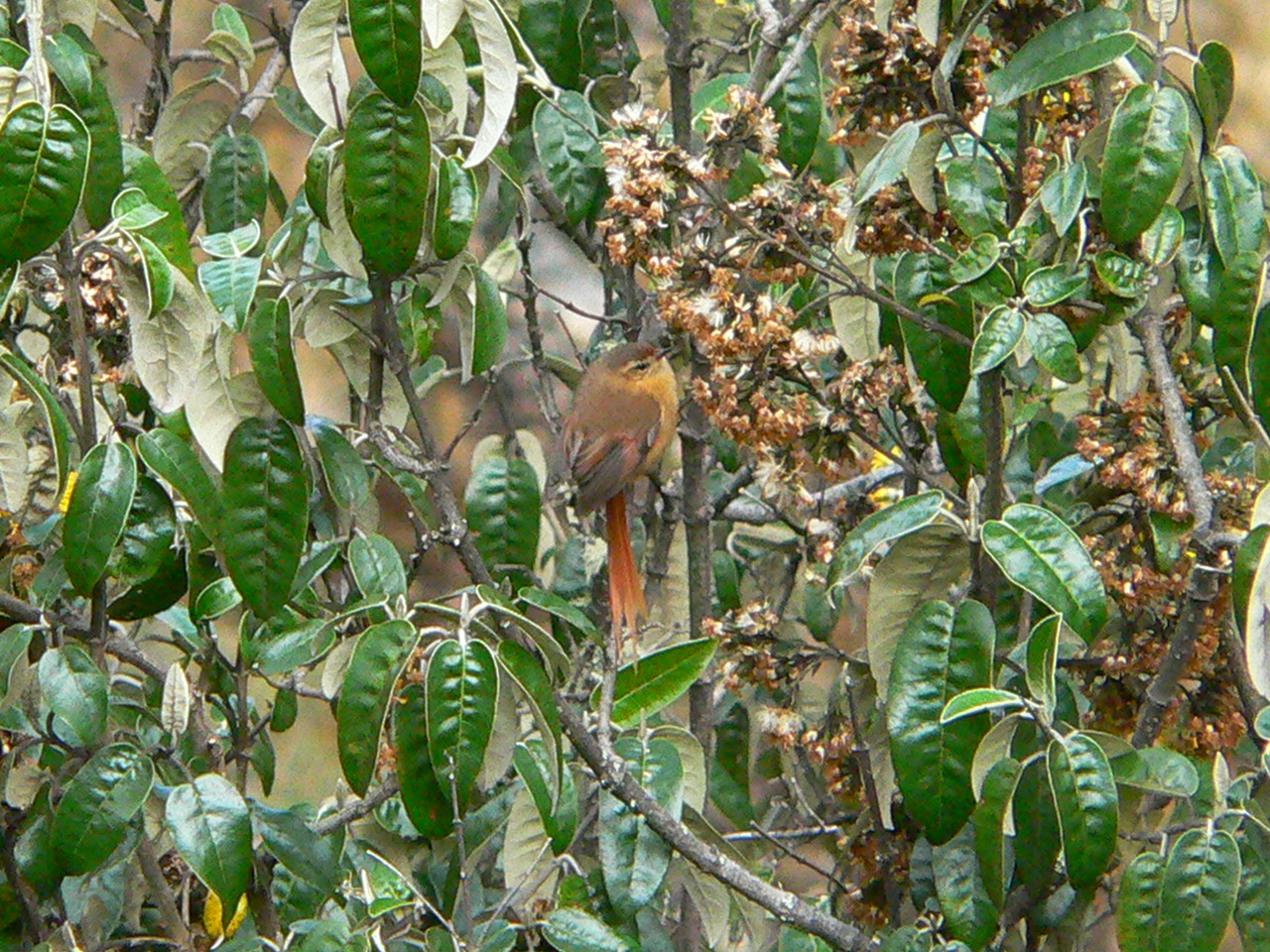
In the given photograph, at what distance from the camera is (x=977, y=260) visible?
5.42 ft

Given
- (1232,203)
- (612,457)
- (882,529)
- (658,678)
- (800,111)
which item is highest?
(800,111)

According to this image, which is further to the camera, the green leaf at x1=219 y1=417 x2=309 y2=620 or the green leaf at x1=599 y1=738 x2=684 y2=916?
the green leaf at x1=599 y1=738 x2=684 y2=916

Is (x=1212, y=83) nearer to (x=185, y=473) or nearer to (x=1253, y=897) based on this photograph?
(x=1253, y=897)

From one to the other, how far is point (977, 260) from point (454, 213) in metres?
0.55

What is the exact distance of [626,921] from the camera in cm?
185

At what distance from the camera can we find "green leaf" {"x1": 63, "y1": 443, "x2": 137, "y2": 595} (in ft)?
5.20

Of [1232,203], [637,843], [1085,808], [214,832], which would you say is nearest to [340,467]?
[214,832]

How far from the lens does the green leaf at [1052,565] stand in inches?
61.7

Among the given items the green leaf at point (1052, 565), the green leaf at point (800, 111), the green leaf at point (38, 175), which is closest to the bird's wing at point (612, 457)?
the green leaf at point (800, 111)

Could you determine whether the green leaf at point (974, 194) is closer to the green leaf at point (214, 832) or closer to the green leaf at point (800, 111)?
the green leaf at point (800, 111)

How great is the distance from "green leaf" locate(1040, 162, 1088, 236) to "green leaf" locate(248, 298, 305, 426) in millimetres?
790

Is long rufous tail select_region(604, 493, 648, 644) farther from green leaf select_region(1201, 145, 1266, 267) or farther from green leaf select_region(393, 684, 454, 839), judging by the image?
green leaf select_region(1201, 145, 1266, 267)

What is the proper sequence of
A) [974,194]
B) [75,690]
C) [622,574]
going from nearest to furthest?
[75,690]
[974,194]
[622,574]

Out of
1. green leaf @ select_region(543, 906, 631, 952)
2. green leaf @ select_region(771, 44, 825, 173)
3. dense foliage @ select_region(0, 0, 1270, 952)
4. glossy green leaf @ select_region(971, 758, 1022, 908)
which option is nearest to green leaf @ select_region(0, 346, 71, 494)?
dense foliage @ select_region(0, 0, 1270, 952)
